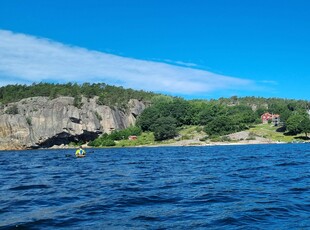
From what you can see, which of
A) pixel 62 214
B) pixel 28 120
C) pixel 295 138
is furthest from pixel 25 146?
pixel 62 214

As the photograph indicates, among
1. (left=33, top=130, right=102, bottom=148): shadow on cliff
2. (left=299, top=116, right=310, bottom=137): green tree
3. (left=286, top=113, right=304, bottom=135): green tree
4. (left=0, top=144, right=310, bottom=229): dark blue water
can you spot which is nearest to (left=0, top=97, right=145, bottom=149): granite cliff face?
(left=33, top=130, right=102, bottom=148): shadow on cliff

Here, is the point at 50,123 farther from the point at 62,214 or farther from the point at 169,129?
the point at 62,214

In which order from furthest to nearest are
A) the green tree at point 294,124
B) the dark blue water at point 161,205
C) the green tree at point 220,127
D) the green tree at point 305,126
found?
the green tree at point 220,127 → the green tree at point 294,124 → the green tree at point 305,126 → the dark blue water at point 161,205

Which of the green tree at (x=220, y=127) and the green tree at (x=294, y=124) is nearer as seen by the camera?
the green tree at (x=294, y=124)

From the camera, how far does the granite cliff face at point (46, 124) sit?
181125 mm

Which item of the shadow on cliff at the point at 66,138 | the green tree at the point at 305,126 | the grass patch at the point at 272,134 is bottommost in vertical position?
the shadow on cliff at the point at 66,138

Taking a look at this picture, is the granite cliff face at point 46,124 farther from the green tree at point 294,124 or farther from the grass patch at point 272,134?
the green tree at point 294,124

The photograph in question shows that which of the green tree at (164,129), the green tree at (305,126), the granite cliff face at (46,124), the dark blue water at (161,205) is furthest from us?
the granite cliff face at (46,124)

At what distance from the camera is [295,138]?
171125mm

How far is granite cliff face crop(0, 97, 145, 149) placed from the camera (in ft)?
594

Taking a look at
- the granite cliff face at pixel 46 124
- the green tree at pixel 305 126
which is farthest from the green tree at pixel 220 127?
the granite cliff face at pixel 46 124

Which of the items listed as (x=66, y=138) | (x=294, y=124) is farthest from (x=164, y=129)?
(x=294, y=124)

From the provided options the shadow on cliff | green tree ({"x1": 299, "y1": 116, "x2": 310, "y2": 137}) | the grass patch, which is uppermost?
green tree ({"x1": 299, "y1": 116, "x2": 310, "y2": 137})

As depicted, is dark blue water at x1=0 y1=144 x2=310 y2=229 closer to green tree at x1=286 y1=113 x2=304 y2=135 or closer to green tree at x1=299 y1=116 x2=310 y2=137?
green tree at x1=299 y1=116 x2=310 y2=137
